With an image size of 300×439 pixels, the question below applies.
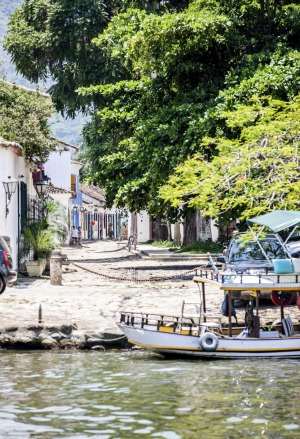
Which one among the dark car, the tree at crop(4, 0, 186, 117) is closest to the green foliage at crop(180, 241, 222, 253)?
the tree at crop(4, 0, 186, 117)

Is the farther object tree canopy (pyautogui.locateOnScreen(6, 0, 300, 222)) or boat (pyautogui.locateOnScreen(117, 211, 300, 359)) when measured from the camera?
tree canopy (pyautogui.locateOnScreen(6, 0, 300, 222))

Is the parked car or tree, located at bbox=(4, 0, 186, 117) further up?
tree, located at bbox=(4, 0, 186, 117)

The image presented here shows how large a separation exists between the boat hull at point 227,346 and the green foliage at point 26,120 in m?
12.3

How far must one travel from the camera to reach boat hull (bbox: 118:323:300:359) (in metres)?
17.8

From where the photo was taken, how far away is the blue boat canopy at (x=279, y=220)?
1866cm

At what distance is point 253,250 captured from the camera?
22031 mm

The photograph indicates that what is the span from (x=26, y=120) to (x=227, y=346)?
1453cm

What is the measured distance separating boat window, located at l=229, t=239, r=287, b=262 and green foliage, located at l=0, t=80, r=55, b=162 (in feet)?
29.5

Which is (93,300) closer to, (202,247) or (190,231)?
(202,247)

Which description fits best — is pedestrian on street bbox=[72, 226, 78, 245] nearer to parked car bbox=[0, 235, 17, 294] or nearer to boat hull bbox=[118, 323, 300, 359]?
parked car bbox=[0, 235, 17, 294]

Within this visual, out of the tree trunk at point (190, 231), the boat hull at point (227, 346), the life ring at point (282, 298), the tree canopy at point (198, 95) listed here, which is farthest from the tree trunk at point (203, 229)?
the boat hull at point (227, 346)

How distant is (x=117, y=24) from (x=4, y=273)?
13391 millimetres

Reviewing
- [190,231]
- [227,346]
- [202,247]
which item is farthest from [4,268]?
[190,231]

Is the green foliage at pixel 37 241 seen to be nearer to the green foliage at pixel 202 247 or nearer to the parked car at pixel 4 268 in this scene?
the parked car at pixel 4 268
